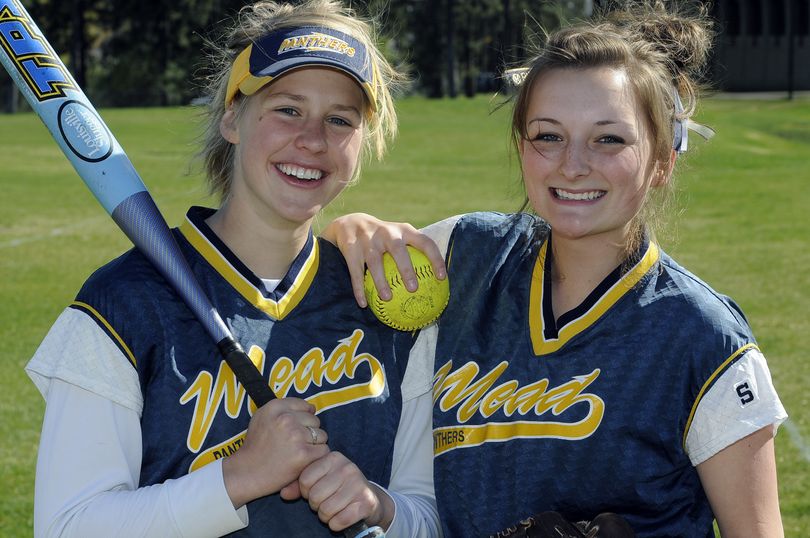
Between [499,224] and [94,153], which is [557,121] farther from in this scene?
[94,153]

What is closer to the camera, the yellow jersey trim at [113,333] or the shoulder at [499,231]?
the yellow jersey trim at [113,333]

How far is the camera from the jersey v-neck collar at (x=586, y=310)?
2480 millimetres

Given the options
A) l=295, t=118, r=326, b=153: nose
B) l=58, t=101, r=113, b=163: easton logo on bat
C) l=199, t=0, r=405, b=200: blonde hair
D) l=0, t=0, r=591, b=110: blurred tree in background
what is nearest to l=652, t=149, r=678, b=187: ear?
l=199, t=0, r=405, b=200: blonde hair

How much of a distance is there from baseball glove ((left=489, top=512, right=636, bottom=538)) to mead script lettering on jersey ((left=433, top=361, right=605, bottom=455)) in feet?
0.67

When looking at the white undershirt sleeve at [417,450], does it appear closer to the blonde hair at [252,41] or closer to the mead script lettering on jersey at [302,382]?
the mead script lettering on jersey at [302,382]

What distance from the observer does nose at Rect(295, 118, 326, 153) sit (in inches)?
95.4

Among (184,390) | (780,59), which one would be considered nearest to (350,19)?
(184,390)

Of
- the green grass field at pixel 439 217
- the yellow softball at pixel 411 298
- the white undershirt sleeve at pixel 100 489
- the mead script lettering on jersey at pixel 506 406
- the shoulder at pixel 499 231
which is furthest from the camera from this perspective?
the green grass field at pixel 439 217

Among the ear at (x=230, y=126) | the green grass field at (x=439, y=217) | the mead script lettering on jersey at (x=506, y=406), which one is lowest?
the green grass field at (x=439, y=217)

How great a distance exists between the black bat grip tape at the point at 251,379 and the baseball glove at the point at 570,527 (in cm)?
31

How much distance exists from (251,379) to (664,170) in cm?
111

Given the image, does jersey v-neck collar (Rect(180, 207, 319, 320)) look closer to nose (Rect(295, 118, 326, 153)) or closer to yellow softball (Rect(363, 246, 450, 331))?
yellow softball (Rect(363, 246, 450, 331))

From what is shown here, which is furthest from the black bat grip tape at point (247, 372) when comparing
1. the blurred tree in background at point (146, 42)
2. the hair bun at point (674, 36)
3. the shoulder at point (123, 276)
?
the blurred tree in background at point (146, 42)

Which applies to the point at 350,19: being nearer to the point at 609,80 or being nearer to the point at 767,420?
the point at 609,80
